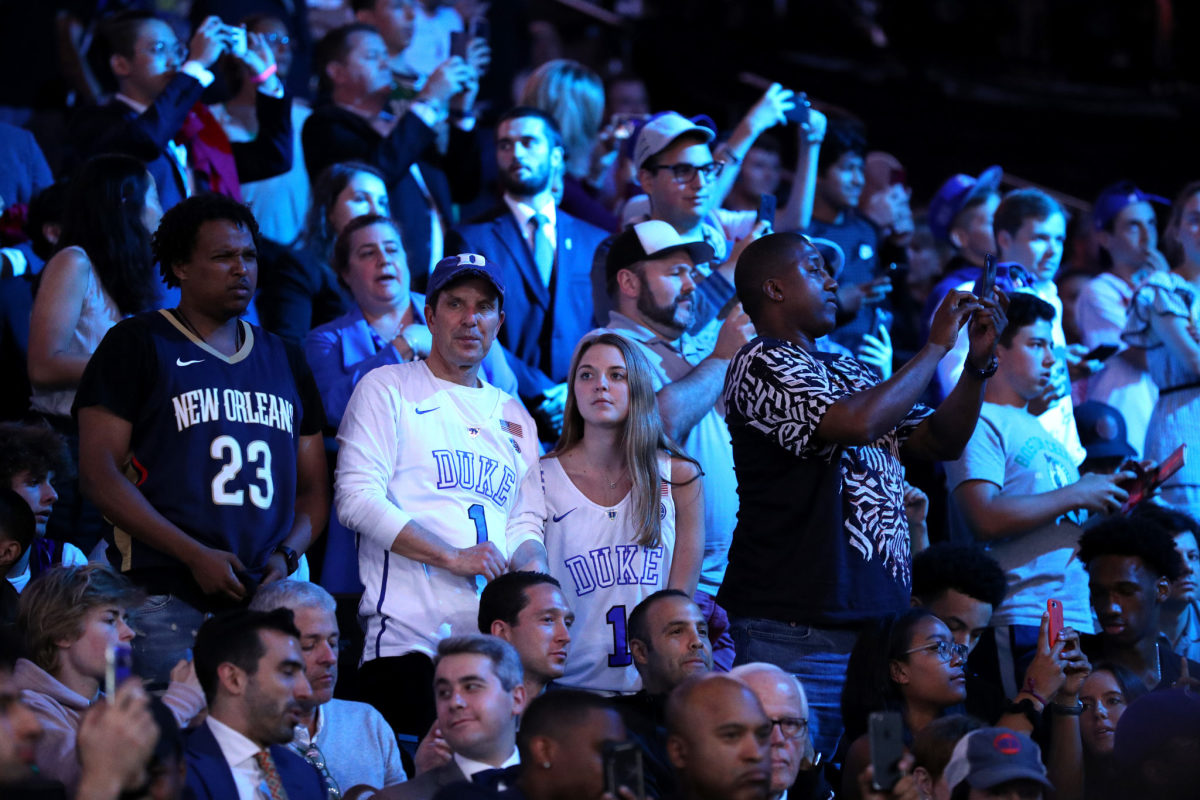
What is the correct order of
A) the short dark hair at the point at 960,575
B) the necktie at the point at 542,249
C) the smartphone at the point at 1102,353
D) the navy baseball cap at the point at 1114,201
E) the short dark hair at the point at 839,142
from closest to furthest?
the short dark hair at the point at 960,575, the necktie at the point at 542,249, the smartphone at the point at 1102,353, the short dark hair at the point at 839,142, the navy baseball cap at the point at 1114,201

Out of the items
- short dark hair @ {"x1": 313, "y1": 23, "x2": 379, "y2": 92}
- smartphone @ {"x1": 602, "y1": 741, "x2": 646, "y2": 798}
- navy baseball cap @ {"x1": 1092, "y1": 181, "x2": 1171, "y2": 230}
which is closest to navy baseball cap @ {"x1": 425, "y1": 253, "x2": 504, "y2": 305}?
smartphone @ {"x1": 602, "y1": 741, "x2": 646, "y2": 798}

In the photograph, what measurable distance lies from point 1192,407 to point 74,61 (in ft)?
20.1

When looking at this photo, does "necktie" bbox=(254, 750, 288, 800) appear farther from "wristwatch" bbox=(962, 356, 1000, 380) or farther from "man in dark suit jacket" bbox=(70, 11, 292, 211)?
"man in dark suit jacket" bbox=(70, 11, 292, 211)

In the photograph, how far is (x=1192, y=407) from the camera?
7430 millimetres

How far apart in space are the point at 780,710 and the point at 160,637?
1804 millimetres

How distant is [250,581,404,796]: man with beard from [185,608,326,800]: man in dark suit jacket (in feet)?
1.22

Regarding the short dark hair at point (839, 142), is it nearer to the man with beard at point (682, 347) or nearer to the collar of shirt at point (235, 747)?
the man with beard at point (682, 347)

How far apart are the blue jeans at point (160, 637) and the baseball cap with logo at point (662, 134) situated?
10.2ft

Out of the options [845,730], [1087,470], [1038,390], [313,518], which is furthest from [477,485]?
[1087,470]

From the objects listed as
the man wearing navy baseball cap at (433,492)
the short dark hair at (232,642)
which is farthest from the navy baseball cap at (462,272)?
the short dark hair at (232,642)

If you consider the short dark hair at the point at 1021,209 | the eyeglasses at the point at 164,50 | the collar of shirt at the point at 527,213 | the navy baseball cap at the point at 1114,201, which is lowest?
the collar of shirt at the point at 527,213

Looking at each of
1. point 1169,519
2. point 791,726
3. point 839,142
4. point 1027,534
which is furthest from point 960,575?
point 839,142

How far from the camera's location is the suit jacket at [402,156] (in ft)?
24.4

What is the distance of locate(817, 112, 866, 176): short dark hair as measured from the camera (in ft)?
26.9
